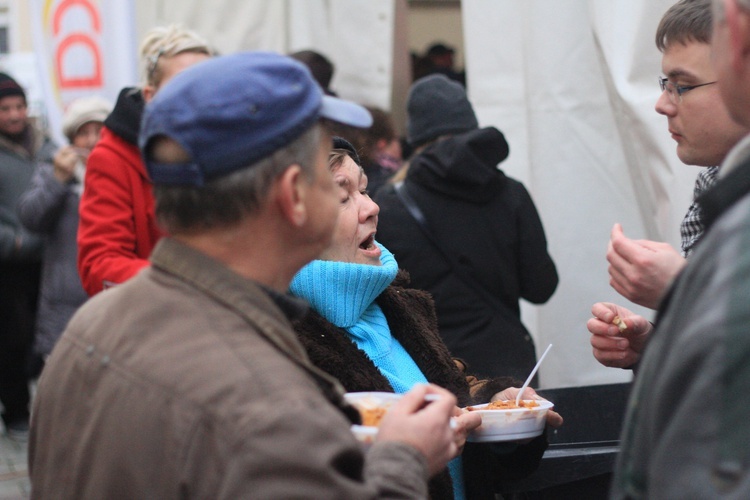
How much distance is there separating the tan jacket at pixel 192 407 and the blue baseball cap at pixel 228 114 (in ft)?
0.50

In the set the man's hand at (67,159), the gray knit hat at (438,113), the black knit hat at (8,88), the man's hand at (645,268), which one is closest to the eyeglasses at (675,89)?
the man's hand at (645,268)

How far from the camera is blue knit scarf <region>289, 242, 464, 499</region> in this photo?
2.39 metres

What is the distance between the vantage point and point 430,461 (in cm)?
159

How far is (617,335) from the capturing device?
2.56 m

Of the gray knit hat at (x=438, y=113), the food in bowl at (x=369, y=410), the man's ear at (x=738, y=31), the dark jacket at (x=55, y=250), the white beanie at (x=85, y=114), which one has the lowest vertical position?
the dark jacket at (x=55, y=250)

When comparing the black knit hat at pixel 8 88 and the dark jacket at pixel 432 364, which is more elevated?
the black knit hat at pixel 8 88

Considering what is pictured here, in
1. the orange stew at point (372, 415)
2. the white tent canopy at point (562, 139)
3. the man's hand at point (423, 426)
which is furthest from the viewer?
the white tent canopy at point (562, 139)

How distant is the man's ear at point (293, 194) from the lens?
1.53 meters

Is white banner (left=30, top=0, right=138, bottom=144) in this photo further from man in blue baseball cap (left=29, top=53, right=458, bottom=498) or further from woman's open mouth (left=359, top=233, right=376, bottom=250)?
man in blue baseball cap (left=29, top=53, right=458, bottom=498)

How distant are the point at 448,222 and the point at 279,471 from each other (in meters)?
2.65

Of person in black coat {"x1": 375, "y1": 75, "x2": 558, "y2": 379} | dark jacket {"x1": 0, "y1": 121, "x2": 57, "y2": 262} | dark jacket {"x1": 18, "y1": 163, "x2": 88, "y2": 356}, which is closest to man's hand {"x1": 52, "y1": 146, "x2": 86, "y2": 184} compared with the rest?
dark jacket {"x1": 18, "y1": 163, "x2": 88, "y2": 356}

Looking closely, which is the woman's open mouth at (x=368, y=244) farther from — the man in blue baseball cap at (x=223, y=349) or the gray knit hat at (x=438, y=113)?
the gray knit hat at (x=438, y=113)

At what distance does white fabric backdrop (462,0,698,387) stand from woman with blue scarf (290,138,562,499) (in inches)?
79.3

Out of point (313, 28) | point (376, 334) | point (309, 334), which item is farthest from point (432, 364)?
point (313, 28)
